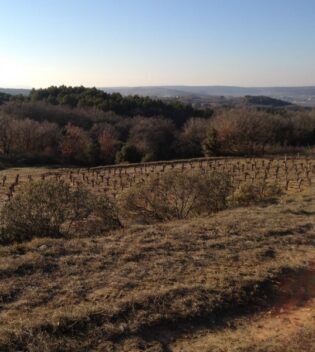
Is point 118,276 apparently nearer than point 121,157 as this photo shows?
Yes

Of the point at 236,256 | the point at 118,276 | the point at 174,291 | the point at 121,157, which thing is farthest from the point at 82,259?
the point at 121,157

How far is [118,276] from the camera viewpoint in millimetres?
7574

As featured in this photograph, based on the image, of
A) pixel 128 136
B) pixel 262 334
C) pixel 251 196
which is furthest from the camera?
pixel 128 136

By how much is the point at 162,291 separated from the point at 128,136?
51.5m

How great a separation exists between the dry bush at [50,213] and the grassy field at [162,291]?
4.21 ft

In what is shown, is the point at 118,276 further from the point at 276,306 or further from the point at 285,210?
the point at 285,210

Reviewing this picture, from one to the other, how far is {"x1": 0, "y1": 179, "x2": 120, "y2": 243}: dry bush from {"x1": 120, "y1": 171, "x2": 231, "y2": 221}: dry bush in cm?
175

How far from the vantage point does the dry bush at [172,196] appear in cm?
1363

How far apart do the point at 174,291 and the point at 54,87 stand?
8055cm

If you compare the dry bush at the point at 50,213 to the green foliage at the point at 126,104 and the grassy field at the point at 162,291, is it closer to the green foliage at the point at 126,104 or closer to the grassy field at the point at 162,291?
the grassy field at the point at 162,291

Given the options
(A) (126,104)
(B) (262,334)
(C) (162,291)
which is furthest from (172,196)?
(A) (126,104)

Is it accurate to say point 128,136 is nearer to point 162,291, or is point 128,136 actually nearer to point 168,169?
point 168,169

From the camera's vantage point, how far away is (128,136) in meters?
57.8

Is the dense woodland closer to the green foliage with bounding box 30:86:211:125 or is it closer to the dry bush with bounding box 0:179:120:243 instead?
the green foliage with bounding box 30:86:211:125
